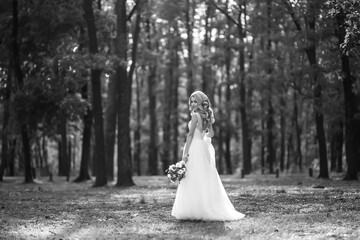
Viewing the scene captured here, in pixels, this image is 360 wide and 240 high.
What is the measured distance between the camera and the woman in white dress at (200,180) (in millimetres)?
11141

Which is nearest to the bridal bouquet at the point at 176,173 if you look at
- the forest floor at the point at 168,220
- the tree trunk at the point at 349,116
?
the forest floor at the point at 168,220

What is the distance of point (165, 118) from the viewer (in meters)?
51.2

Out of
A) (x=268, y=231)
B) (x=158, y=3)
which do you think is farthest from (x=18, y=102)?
(x=268, y=231)

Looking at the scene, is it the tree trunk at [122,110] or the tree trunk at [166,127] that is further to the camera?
the tree trunk at [166,127]

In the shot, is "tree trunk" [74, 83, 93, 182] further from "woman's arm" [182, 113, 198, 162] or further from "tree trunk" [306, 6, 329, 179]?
"woman's arm" [182, 113, 198, 162]

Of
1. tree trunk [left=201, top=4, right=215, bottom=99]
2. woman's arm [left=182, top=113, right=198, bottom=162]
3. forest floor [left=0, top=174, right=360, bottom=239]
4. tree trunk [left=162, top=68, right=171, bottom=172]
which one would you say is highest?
tree trunk [left=201, top=4, right=215, bottom=99]

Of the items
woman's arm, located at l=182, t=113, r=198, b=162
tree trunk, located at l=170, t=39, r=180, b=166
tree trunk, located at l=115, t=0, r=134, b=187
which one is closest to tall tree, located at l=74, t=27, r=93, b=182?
tree trunk, located at l=115, t=0, r=134, b=187

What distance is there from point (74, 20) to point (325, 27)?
12837mm

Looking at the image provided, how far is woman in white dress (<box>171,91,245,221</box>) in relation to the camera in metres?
11.1

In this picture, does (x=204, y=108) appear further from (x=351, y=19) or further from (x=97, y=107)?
(x=97, y=107)

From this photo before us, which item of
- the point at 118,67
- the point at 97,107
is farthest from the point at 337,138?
the point at 97,107

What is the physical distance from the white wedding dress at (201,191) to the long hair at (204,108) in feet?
0.72

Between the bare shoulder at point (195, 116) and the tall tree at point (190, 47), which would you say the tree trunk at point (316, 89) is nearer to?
the bare shoulder at point (195, 116)

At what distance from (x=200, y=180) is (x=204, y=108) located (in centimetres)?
142
